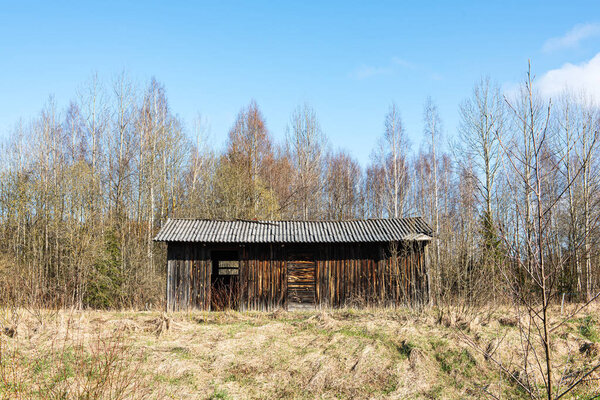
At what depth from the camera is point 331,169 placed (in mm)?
36469

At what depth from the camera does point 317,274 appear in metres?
15.7

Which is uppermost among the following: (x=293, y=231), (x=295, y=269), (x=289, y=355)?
(x=293, y=231)

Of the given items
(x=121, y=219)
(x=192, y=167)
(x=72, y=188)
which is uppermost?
(x=192, y=167)

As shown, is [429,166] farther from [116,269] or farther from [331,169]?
[116,269]

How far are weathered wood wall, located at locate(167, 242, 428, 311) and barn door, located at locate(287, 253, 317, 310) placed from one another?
0.49 feet

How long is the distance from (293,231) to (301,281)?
199cm

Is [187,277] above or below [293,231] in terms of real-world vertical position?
below

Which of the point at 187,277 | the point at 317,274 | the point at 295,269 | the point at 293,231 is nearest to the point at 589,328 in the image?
the point at 317,274

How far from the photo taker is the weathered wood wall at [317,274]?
1533cm

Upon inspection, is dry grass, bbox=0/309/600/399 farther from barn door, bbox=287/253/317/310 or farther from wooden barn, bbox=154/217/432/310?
barn door, bbox=287/253/317/310

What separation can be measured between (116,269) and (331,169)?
22.5 metres

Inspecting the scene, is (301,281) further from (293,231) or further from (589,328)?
(589,328)

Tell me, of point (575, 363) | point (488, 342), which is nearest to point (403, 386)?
point (488, 342)

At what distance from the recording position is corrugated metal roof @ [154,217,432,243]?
50.6ft
